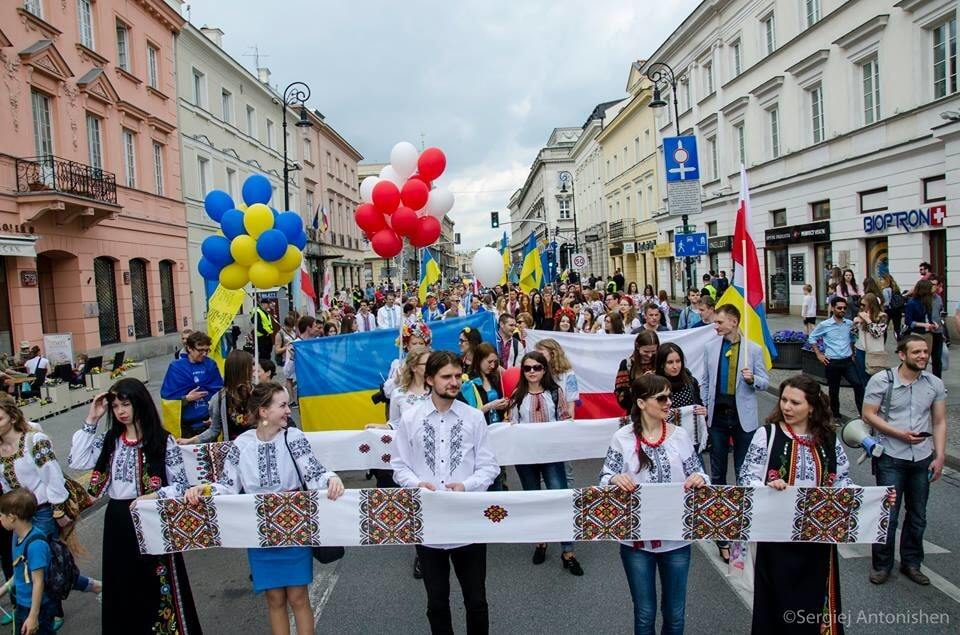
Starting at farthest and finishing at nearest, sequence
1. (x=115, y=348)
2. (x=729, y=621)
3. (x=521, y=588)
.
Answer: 1. (x=115, y=348)
2. (x=521, y=588)
3. (x=729, y=621)

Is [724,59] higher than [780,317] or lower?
higher

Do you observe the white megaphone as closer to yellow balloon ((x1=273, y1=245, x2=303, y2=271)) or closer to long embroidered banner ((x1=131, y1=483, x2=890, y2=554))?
long embroidered banner ((x1=131, y1=483, x2=890, y2=554))

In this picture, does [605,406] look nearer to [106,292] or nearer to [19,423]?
→ [19,423]

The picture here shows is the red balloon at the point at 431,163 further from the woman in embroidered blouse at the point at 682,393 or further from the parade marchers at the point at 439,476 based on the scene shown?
the parade marchers at the point at 439,476

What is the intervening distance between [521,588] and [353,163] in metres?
59.1

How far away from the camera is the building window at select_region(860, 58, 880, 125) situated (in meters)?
19.1

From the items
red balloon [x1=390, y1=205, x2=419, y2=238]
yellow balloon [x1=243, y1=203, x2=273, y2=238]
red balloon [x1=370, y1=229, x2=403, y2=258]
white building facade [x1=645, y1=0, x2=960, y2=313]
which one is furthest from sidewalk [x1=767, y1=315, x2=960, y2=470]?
yellow balloon [x1=243, y1=203, x2=273, y2=238]

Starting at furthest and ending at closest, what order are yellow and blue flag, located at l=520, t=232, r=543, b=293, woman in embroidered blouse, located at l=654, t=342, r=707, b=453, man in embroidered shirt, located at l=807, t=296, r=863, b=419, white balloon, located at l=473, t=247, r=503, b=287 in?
white balloon, located at l=473, t=247, r=503, b=287, yellow and blue flag, located at l=520, t=232, r=543, b=293, man in embroidered shirt, located at l=807, t=296, r=863, b=419, woman in embroidered blouse, located at l=654, t=342, r=707, b=453

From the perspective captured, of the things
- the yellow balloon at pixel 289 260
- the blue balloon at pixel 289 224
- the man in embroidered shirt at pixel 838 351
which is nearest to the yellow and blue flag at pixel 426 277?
the yellow balloon at pixel 289 260

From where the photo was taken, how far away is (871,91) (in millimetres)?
19406

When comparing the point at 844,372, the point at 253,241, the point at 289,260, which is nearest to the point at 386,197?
the point at 289,260

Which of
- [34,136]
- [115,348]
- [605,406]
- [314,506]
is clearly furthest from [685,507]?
[115,348]

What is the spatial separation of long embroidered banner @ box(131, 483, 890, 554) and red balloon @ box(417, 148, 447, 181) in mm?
5581

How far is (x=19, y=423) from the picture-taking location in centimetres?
433
